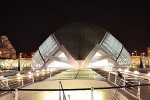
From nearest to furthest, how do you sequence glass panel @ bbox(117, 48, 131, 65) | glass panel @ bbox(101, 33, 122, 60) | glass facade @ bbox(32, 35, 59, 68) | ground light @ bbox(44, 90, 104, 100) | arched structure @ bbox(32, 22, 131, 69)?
ground light @ bbox(44, 90, 104, 100) < arched structure @ bbox(32, 22, 131, 69) < glass facade @ bbox(32, 35, 59, 68) < glass panel @ bbox(101, 33, 122, 60) < glass panel @ bbox(117, 48, 131, 65)

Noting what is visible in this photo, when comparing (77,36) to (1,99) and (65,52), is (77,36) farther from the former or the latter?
(1,99)

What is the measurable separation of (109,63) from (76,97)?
86.9 ft

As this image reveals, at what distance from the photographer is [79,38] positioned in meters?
40.6

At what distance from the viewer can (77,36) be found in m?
41.4

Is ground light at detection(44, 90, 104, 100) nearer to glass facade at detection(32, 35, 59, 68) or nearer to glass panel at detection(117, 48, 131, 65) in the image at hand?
glass facade at detection(32, 35, 59, 68)

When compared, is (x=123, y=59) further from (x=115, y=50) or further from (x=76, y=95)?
(x=76, y=95)

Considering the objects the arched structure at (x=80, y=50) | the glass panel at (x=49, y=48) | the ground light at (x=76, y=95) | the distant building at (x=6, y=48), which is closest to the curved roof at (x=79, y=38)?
the arched structure at (x=80, y=50)

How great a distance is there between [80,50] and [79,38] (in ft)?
12.1

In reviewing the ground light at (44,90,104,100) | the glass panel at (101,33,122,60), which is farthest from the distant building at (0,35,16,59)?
the ground light at (44,90,104,100)

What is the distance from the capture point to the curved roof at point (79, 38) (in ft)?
122

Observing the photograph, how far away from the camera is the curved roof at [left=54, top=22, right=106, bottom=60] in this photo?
122 feet

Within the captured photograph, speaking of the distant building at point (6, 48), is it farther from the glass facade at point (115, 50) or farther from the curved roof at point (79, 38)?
the glass facade at point (115, 50)

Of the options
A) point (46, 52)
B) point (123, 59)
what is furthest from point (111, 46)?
point (46, 52)

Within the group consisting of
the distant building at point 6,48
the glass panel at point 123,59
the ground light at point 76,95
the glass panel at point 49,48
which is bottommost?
the ground light at point 76,95
